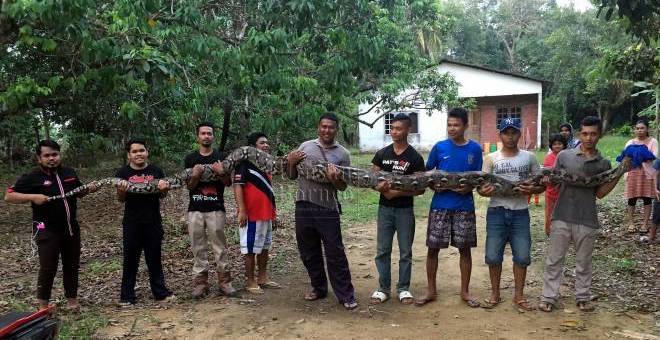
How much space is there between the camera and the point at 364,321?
501 cm

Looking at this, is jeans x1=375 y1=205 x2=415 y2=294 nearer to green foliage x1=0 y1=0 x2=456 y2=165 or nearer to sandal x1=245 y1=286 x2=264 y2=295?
sandal x1=245 y1=286 x2=264 y2=295

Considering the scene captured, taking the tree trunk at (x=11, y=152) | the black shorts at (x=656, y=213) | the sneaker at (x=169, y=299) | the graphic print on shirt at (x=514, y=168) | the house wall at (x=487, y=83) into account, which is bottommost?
the sneaker at (x=169, y=299)

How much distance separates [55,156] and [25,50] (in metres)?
5.67

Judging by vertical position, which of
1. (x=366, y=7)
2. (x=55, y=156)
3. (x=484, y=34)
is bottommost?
(x=55, y=156)

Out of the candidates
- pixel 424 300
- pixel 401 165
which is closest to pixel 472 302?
pixel 424 300

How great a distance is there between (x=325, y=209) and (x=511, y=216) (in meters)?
1.92

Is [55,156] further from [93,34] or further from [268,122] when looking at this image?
[268,122]

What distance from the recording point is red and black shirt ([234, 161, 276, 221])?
593 cm

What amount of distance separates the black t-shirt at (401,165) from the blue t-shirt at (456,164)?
0.76ft

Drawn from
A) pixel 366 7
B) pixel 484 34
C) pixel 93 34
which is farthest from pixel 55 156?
pixel 484 34

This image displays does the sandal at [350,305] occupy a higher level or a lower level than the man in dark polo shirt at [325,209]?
lower

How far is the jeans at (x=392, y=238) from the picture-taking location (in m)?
5.48

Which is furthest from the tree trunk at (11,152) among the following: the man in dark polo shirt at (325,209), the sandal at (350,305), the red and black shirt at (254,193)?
the sandal at (350,305)

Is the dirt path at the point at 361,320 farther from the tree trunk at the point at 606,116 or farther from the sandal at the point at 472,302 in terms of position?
the tree trunk at the point at 606,116
